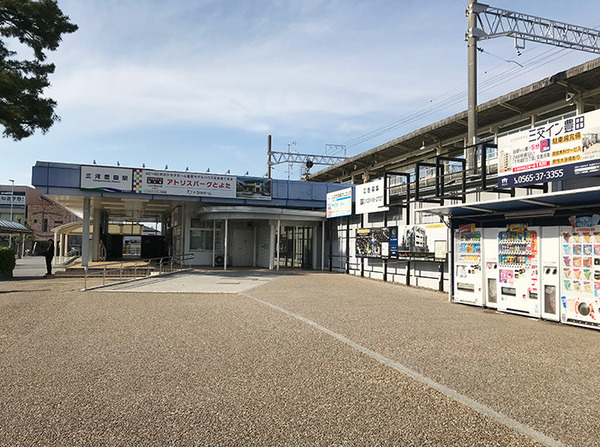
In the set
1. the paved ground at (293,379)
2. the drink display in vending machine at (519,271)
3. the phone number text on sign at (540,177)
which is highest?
the phone number text on sign at (540,177)

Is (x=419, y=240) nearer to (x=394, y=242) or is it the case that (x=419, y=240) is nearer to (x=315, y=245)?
(x=394, y=242)

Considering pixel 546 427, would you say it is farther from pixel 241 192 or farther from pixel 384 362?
pixel 241 192

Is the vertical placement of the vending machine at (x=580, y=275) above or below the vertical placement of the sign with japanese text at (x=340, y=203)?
below

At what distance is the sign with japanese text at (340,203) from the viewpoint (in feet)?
69.9

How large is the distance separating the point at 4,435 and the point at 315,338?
450 centimetres

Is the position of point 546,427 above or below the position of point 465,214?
below

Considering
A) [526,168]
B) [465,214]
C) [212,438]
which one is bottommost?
[212,438]

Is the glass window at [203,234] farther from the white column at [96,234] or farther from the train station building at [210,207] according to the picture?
the white column at [96,234]

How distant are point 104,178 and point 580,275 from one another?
20.5m

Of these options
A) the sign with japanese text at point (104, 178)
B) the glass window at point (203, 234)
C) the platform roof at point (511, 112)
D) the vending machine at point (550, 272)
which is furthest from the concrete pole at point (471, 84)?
the sign with japanese text at point (104, 178)

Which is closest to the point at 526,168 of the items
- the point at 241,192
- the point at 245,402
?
the point at 245,402

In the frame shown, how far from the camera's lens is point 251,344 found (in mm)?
6910

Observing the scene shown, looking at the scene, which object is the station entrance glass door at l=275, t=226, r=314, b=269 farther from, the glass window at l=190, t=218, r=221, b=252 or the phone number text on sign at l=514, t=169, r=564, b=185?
the phone number text on sign at l=514, t=169, r=564, b=185

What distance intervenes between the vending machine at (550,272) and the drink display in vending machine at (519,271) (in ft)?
0.45
